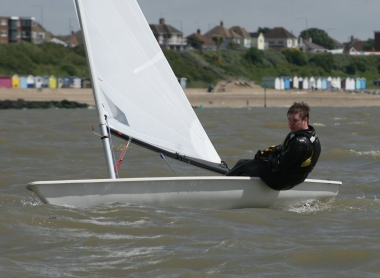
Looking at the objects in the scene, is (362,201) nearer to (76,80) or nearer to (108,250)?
(108,250)

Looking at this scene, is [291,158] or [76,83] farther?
[76,83]

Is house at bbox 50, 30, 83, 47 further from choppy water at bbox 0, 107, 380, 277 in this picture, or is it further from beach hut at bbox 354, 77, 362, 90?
choppy water at bbox 0, 107, 380, 277

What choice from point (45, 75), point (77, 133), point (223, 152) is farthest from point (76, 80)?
point (223, 152)

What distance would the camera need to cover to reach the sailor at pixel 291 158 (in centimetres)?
565

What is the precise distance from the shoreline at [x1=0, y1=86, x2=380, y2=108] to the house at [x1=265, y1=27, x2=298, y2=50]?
40934mm

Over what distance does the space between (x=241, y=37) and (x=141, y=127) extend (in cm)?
8254

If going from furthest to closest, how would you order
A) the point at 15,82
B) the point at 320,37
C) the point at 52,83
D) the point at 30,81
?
the point at 320,37, the point at 52,83, the point at 30,81, the point at 15,82

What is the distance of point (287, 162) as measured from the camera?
565 cm

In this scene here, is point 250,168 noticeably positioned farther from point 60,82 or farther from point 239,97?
point 60,82

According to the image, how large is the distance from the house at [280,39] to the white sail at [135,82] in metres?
83.2

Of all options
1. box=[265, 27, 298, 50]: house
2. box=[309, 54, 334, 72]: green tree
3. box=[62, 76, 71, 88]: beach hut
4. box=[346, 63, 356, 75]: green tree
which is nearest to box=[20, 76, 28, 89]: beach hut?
box=[62, 76, 71, 88]: beach hut

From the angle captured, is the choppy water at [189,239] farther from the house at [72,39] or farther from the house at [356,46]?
the house at [356,46]

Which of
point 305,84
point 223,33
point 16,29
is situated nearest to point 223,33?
point 223,33

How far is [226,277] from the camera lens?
4168mm
